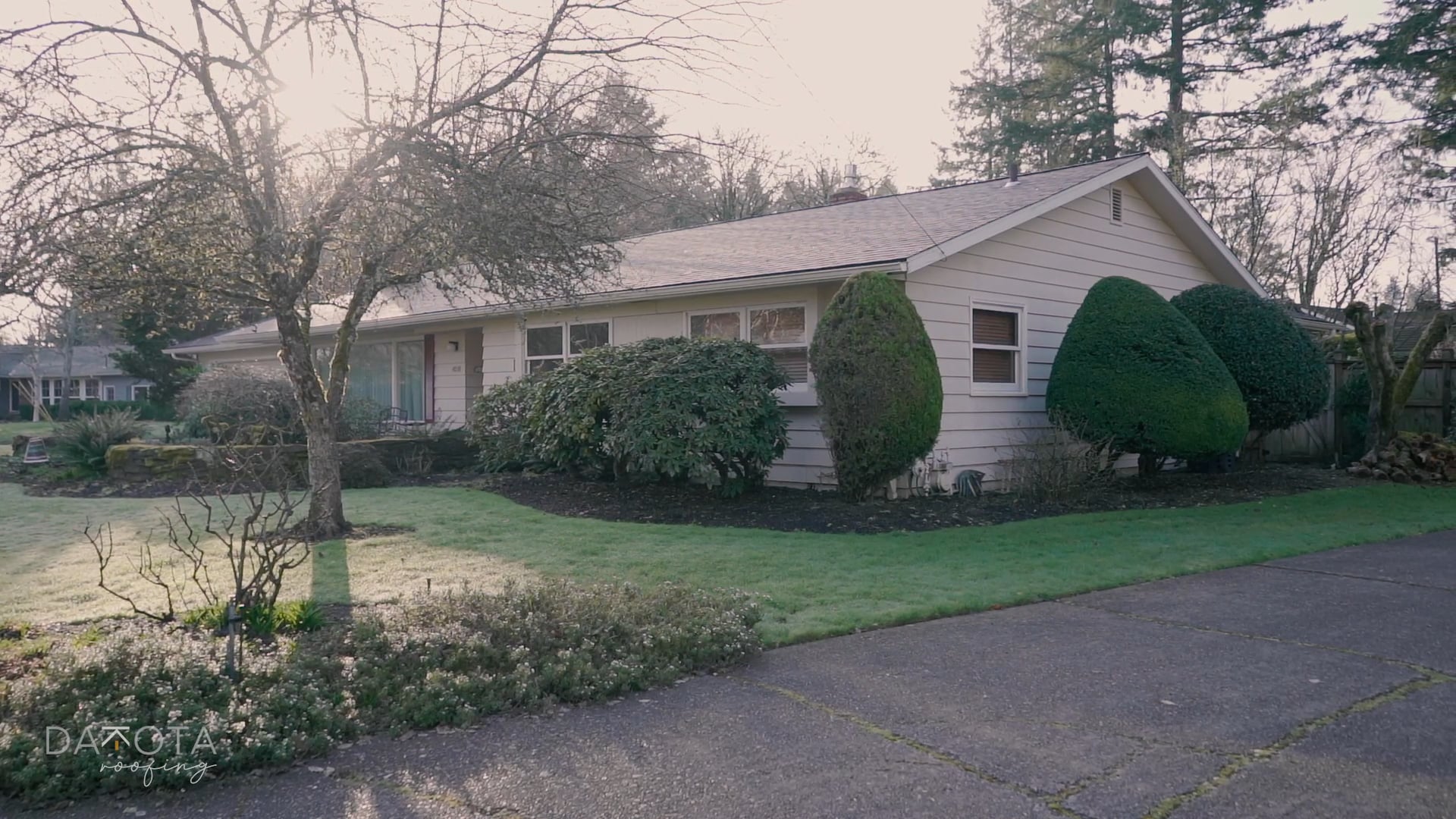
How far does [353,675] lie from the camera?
4.70 meters

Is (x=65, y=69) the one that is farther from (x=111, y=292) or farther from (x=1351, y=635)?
(x=1351, y=635)

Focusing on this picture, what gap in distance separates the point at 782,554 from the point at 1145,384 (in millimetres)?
5912

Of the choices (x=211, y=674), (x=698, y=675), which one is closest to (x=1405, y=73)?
(x=698, y=675)

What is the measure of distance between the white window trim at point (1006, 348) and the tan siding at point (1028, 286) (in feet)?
0.20

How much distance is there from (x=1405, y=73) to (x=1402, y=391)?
25.6 ft

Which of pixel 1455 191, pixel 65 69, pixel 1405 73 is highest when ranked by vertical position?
pixel 1405 73

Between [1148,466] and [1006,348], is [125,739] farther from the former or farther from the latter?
[1148,466]

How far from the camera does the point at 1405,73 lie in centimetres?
1894

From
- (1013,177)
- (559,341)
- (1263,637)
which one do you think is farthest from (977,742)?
(1013,177)

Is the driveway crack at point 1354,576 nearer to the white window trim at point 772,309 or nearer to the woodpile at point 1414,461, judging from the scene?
the white window trim at point 772,309

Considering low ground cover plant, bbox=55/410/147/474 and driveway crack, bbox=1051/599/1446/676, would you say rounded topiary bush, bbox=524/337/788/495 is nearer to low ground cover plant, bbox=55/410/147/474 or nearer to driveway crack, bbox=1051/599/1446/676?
driveway crack, bbox=1051/599/1446/676

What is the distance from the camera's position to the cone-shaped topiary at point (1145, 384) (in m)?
12.0

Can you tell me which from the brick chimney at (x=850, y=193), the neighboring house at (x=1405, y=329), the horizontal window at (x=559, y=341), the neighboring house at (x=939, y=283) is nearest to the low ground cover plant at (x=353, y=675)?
the neighboring house at (x=939, y=283)

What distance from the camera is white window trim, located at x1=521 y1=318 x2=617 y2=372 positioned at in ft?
48.0
